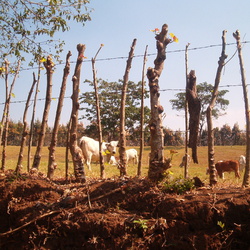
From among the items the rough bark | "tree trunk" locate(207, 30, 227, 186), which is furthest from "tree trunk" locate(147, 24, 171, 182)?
"tree trunk" locate(207, 30, 227, 186)

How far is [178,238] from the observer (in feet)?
11.6

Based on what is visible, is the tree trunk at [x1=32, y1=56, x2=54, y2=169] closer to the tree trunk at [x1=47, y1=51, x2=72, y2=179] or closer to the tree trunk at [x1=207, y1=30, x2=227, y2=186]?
the tree trunk at [x1=47, y1=51, x2=72, y2=179]

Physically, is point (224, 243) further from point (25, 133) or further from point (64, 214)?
point (25, 133)

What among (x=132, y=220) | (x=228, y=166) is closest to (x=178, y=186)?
(x=132, y=220)

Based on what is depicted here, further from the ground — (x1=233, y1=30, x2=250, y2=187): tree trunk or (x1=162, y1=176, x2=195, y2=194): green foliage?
(x1=233, y1=30, x2=250, y2=187): tree trunk

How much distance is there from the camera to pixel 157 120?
15.7 ft

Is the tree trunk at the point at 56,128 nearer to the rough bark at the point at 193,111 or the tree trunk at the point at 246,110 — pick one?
the rough bark at the point at 193,111

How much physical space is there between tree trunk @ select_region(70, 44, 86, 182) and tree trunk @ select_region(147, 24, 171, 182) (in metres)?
1.70

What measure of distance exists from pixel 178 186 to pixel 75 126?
265cm

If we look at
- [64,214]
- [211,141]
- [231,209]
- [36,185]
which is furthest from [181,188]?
[36,185]

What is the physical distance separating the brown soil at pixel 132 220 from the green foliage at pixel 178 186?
0.39 ft

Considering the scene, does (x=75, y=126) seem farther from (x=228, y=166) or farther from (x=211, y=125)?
(x=228, y=166)

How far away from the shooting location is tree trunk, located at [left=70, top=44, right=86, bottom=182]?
224 inches

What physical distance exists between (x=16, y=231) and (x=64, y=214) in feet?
2.52
